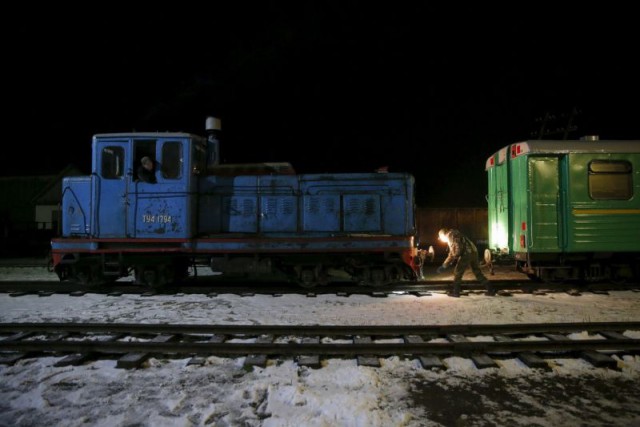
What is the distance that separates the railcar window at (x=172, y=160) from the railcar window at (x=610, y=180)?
888 centimetres

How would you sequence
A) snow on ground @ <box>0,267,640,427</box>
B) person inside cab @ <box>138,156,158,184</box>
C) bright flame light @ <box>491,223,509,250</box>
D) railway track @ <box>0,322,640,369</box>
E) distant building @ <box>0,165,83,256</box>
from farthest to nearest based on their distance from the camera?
distant building @ <box>0,165,83,256</box> < bright flame light @ <box>491,223,509,250</box> < person inside cab @ <box>138,156,158,184</box> < railway track @ <box>0,322,640,369</box> < snow on ground @ <box>0,267,640,427</box>

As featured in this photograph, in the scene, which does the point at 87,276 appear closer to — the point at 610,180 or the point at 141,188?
the point at 141,188

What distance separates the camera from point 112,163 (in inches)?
Answer: 347

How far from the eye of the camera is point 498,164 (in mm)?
10008

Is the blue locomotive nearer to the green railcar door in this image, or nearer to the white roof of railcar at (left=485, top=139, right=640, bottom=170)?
the green railcar door

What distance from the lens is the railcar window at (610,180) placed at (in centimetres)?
877

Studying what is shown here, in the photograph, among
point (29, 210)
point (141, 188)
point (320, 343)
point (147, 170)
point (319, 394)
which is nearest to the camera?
point (319, 394)

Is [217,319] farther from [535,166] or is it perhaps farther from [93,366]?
[535,166]

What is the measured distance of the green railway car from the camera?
8727mm

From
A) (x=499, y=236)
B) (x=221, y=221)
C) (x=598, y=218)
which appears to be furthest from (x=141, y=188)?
(x=598, y=218)

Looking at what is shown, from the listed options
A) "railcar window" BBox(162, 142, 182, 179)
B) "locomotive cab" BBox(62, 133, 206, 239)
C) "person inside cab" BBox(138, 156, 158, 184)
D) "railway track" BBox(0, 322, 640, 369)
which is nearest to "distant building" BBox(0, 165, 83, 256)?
"locomotive cab" BBox(62, 133, 206, 239)

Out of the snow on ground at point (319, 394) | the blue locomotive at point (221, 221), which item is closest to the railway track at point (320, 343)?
the snow on ground at point (319, 394)

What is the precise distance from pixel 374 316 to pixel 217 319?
2.58m

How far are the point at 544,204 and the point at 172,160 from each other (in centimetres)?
811
